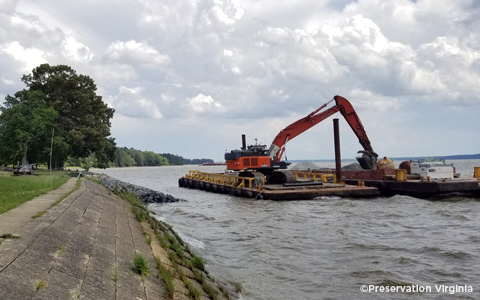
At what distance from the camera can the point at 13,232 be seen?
293 inches

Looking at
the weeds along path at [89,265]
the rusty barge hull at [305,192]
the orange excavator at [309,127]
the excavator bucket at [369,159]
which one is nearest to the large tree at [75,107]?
the orange excavator at [309,127]

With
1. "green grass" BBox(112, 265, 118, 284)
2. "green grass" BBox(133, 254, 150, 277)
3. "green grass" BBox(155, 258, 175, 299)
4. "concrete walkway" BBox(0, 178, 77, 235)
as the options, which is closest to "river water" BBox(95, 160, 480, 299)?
"green grass" BBox(155, 258, 175, 299)

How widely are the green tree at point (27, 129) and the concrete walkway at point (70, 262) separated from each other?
34985 mm

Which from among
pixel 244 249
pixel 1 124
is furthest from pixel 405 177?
pixel 1 124

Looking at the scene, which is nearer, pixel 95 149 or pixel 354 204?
pixel 354 204

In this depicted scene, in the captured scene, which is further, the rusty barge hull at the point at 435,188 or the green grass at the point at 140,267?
the rusty barge hull at the point at 435,188

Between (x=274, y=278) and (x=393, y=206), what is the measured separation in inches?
677

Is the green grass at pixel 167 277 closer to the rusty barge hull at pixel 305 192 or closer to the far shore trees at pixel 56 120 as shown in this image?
the rusty barge hull at pixel 305 192

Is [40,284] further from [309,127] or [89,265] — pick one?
[309,127]

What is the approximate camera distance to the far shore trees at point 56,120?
4109 centimetres

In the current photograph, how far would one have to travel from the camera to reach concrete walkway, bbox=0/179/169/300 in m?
5.09

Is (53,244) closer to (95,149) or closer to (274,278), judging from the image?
(274,278)

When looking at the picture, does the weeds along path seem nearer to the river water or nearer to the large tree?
the river water

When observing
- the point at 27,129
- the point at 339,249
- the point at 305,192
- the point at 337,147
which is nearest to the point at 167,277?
the point at 339,249
